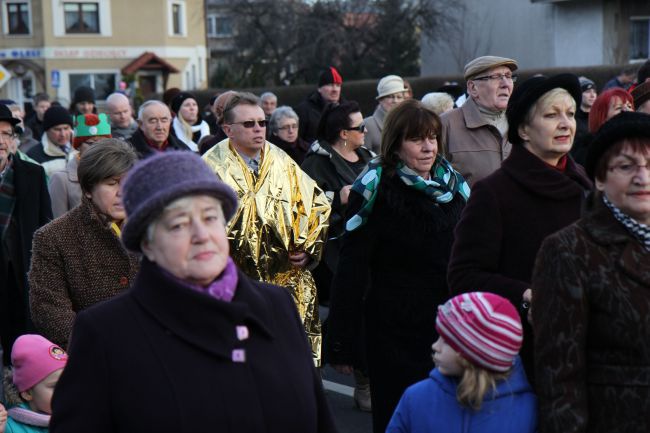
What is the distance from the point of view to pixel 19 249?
666 centimetres

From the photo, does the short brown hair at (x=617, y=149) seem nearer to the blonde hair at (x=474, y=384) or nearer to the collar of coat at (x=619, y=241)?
the collar of coat at (x=619, y=241)

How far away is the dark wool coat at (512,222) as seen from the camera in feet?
13.5

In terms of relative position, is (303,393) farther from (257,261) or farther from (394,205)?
(257,261)

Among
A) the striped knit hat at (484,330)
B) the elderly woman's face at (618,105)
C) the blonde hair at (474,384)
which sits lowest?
the blonde hair at (474,384)

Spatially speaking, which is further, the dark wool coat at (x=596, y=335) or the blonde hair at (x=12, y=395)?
the blonde hair at (x=12, y=395)

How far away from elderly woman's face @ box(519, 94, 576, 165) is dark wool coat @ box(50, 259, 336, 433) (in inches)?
68.6

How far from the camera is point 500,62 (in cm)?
676

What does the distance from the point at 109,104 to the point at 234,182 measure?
5178 millimetres

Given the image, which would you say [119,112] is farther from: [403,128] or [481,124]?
[403,128]

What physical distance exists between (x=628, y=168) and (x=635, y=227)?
0.21 metres

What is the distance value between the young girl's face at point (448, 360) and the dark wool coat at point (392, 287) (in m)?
1.68

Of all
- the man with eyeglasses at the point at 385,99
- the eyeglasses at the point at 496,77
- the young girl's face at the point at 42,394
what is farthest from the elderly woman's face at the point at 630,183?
the man with eyeglasses at the point at 385,99

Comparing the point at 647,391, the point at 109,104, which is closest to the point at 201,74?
the point at 109,104

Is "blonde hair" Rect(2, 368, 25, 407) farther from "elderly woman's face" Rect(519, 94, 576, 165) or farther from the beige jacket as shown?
the beige jacket
